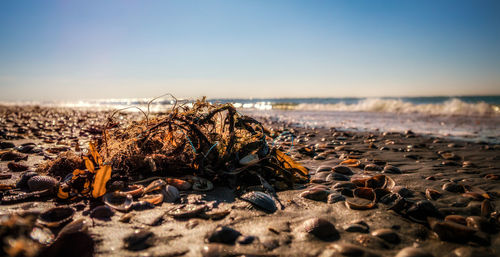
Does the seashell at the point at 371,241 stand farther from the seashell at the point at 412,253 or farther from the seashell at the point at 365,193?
the seashell at the point at 365,193

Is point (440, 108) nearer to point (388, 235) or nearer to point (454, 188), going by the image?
point (454, 188)

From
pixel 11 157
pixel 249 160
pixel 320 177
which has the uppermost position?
pixel 249 160

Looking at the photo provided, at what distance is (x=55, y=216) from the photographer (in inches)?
59.8

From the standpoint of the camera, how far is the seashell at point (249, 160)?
2.27 m

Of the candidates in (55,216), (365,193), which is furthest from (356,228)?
(55,216)

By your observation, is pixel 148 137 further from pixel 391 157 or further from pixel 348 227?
pixel 391 157

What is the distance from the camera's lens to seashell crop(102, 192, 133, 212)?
67.3 inches

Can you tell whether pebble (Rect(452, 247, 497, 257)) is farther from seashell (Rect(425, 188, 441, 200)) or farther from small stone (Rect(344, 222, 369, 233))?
seashell (Rect(425, 188, 441, 200))

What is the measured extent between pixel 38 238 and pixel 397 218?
6.59 feet

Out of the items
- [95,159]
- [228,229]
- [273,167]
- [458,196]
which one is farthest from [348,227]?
[95,159]

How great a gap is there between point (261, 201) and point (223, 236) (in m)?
0.49

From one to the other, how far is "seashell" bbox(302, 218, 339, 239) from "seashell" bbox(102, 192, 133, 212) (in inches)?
44.8

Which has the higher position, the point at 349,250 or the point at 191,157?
the point at 191,157

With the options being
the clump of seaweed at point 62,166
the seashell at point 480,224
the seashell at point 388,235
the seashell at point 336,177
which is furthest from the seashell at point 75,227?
the seashell at point 480,224
